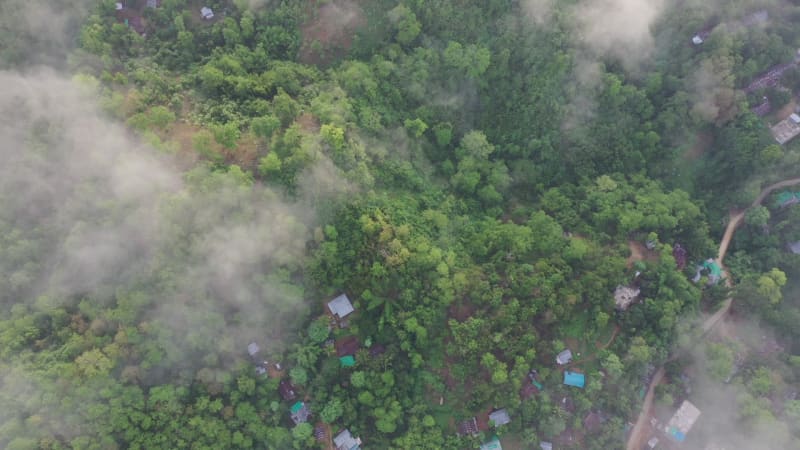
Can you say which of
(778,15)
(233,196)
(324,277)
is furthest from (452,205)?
(778,15)

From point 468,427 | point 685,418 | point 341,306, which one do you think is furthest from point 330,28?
point 685,418

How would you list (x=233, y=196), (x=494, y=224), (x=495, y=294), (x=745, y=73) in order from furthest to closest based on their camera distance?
(x=745, y=73), (x=494, y=224), (x=495, y=294), (x=233, y=196)

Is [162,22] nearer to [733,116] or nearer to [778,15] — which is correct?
[733,116]

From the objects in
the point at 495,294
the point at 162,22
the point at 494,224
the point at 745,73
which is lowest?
the point at 495,294

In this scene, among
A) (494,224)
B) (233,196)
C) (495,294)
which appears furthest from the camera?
(494,224)

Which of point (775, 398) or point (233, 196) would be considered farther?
point (775, 398)

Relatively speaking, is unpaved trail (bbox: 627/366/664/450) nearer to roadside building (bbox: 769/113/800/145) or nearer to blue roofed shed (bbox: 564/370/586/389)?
blue roofed shed (bbox: 564/370/586/389)

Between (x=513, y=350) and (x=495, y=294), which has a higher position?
(x=495, y=294)
